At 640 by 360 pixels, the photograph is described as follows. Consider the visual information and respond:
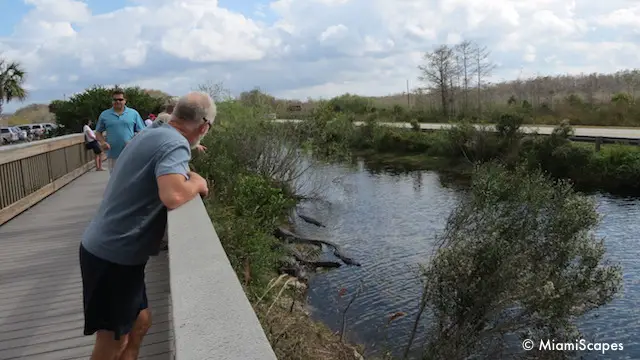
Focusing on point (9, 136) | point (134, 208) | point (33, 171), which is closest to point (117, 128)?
point (33, 171)

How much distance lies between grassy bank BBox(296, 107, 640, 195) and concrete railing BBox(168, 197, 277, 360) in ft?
51.6

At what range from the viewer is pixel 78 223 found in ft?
27.3

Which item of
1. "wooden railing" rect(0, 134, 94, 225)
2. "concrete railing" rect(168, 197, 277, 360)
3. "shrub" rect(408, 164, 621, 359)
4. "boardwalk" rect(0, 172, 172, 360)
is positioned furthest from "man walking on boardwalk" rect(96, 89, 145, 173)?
"concrete railing" rect(168, 197, 277, 360)

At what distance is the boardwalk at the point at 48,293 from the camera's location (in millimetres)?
4020

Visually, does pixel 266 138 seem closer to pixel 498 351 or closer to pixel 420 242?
pixel 420 242

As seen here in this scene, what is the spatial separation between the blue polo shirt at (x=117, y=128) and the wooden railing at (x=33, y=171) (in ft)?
6.63

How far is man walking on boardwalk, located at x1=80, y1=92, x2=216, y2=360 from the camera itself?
2465 millimetres

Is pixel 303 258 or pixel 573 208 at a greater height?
pixel 573 208

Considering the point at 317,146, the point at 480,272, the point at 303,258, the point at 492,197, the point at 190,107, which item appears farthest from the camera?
the point at 317,146

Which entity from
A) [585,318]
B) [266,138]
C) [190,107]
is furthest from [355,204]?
[190,107]

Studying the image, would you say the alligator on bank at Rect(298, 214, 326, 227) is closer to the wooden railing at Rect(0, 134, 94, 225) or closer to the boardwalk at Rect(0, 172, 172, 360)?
the wooden railing at Rect(0, 134, 94, 225)

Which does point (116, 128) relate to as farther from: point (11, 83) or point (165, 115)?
point (11, 83)

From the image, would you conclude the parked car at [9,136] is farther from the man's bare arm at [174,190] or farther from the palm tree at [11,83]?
the man's bare arm at [174,190]

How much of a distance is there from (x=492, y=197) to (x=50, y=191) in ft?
28.8
